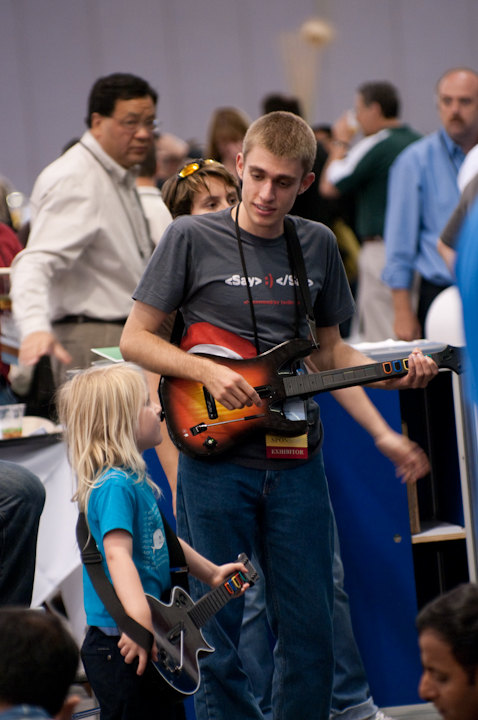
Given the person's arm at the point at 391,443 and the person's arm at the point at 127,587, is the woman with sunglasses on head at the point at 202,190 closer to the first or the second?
the person's arm at the point at 391,443

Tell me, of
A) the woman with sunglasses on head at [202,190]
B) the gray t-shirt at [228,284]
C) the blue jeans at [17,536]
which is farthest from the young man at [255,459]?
the woman with sunglasses on head at [202,190]

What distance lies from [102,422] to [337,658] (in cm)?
123

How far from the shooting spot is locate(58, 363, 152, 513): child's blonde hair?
83.0 inches

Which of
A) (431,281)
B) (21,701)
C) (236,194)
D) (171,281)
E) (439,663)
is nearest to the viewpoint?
(21,701)

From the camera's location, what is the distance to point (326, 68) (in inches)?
421

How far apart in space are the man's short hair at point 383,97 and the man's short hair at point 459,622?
15.9 ft

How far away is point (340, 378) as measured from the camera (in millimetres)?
2307

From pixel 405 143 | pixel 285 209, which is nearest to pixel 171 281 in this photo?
pixel 285 209

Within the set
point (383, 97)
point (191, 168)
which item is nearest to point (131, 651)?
point (191, 168)

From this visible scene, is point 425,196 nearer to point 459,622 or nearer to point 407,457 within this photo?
point 407,457

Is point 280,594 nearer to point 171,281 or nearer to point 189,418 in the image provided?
point 189,418

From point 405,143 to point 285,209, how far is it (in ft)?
12.3

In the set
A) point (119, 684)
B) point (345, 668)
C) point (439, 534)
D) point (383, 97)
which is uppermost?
point (383, 97)

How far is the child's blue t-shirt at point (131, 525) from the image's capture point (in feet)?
6.61
